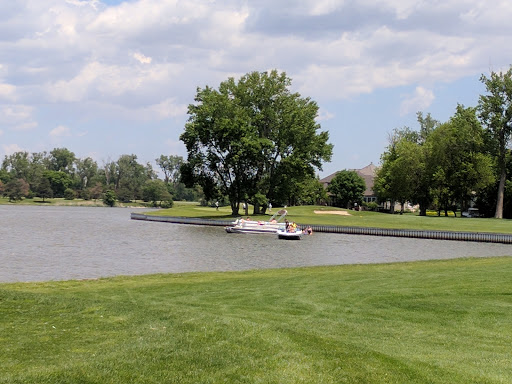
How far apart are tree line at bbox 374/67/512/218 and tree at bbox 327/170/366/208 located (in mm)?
32684

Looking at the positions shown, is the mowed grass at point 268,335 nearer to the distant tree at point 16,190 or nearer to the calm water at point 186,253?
the calm water at point 186,253

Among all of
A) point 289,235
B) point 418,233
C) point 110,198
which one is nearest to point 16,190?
point 110,198

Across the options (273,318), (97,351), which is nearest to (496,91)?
(273,318)

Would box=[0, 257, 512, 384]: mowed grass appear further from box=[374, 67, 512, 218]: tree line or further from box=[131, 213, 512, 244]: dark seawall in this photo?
box=[374, 67, 512, 218]: tree line

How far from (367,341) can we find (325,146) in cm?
7212

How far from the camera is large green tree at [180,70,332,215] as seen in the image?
8019cm

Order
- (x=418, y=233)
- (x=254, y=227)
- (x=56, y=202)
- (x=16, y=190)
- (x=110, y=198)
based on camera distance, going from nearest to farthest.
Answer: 1. (x=418, y=233)
2. (x=254, y=227)
3. (x=16, y=190)
4. (x=56, y=202)
5. (x=110, y=198)

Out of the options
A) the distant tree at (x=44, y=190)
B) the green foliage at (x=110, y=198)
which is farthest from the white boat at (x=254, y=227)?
the distant tree at (x=44, y=190)

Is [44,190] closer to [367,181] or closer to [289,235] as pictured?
[367,181]

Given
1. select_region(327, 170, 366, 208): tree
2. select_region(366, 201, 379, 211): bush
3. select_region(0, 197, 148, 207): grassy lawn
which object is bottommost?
select_region(0, 197, 148, 207): grassy lawn

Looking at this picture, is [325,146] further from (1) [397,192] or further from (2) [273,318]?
(2) [273,318]

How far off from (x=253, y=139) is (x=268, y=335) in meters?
70.4

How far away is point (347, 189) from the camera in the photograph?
13800cm

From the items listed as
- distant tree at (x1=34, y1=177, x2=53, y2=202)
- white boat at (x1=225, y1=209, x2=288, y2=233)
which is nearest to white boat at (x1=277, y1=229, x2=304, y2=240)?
white boat at (x1=225, y1=209, x2=288, y2=233)
